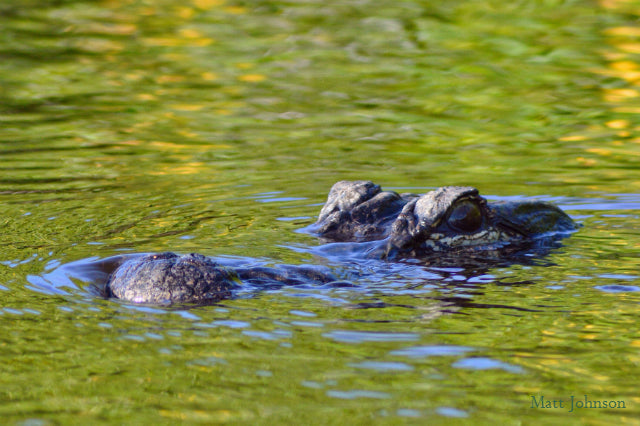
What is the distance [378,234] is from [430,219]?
1.22 ft

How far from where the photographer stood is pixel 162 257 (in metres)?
5.05

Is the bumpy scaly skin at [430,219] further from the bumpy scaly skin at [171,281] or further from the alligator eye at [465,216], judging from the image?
the bumpy scaly skin at [171,281]

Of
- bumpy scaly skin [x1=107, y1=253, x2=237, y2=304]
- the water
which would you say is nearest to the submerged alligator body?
bumpy scaly skin [x1=107, y1=253, x2=237, y2=304]

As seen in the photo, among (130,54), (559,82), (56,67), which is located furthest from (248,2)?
(559,82)

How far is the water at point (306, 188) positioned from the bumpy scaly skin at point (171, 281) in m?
0.12

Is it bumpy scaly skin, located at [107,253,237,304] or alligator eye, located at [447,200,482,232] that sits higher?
alligator eye, located at [447,200,482,232]

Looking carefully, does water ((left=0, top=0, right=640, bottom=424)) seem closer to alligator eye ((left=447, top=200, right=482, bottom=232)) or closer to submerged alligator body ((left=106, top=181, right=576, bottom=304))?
submerged alligator body ((left=106, top=181, right=576, bottom=304))

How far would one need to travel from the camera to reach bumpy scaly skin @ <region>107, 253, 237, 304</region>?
16.2 feet

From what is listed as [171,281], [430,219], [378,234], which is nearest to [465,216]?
[430,219]

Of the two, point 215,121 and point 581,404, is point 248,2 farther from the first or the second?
point 581,404

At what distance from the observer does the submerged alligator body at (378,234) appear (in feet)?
16.3

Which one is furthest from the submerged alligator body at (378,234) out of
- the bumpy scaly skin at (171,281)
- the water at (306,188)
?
the water at (306,188)

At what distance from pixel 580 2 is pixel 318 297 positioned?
41.2 feet

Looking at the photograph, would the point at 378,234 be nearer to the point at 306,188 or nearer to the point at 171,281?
the point at 171,281
